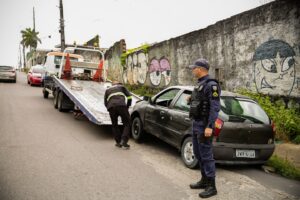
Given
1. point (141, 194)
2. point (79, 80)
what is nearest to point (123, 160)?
point (141, 194)

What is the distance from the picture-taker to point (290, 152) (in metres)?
6.59

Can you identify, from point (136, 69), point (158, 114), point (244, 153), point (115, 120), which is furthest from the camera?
point (136, 69)

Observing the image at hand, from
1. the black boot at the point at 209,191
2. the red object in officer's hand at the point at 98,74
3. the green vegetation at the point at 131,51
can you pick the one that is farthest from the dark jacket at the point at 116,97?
the green vegetation at the point at 131,51

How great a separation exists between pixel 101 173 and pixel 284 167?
3.44 meters

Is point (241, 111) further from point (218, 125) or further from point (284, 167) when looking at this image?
point (284, 167)

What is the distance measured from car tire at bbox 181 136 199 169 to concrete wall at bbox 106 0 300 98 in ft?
13.8

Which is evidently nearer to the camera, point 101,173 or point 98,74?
point 101,173

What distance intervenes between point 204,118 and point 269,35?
5882 mm

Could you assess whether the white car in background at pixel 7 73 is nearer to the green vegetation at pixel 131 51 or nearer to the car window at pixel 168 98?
the green vegetation at pixel 131 51

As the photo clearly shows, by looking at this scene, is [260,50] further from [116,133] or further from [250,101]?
[116,133]

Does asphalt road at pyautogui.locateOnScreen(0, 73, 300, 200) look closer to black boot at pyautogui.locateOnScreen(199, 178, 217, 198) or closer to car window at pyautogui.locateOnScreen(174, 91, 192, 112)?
black boot at pyautogui.locateOnScreen(199, 178, 217, 198)

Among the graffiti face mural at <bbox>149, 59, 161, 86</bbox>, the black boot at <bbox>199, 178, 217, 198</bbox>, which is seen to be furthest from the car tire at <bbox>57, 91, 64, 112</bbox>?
the black boot at <bbox>199, 178, 217, 198</bbox>

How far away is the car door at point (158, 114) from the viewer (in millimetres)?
6395

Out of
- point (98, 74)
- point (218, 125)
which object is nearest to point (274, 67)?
point (218, 125)
